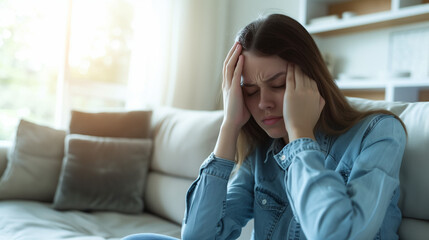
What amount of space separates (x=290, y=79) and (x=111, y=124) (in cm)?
153

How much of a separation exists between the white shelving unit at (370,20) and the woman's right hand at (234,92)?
1.54 meters

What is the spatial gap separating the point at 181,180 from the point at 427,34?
1.74 metres

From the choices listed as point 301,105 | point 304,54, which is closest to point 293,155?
point 301,105

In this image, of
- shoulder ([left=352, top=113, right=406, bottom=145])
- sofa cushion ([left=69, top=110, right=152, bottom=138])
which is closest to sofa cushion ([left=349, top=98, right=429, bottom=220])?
shoulder ([left=352, top=113, right=406, bottom=145])

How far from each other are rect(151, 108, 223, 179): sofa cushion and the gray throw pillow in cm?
12

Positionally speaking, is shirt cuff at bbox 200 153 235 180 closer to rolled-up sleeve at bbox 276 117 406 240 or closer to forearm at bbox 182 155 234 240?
forearm at bbox 182 155 234 240

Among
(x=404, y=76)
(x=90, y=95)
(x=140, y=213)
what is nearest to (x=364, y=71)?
(x=404, y=76)

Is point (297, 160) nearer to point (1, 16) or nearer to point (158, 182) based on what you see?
point (158, 182)

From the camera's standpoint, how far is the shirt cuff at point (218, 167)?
1.08m

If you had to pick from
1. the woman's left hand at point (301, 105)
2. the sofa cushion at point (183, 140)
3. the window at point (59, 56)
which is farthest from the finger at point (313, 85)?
the window at point (59, 56)

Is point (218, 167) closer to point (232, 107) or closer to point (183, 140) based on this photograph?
point (232, 107)

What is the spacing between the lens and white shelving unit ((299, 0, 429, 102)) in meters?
2.31

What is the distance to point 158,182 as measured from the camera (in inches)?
85.0

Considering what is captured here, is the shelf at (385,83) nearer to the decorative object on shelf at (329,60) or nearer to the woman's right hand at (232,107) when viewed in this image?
the decorative object on shelf at (329,60)
